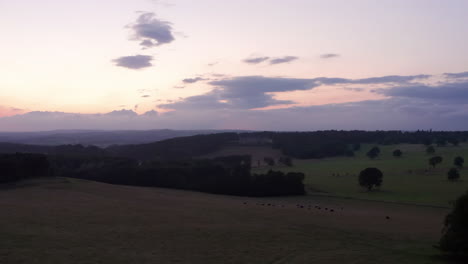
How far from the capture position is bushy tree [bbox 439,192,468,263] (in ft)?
67.9

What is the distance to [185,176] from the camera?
2621 inches

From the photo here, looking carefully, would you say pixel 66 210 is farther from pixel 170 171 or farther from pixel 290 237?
pixel 170 171

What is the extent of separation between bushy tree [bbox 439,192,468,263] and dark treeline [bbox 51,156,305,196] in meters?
39.2

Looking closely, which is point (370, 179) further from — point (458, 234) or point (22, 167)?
point (22, 167)

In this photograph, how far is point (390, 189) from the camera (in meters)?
60.8

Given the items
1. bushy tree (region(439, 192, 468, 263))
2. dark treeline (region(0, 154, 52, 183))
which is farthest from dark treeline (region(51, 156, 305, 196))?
bushy tree (region(439, 192, 468, 263))

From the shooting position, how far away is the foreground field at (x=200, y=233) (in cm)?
2106

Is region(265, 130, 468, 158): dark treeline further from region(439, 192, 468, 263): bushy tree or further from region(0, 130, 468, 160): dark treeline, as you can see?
region(439, 192, 468, 263): bushy tree

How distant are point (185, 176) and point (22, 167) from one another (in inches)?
939

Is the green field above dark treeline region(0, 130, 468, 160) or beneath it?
beneath

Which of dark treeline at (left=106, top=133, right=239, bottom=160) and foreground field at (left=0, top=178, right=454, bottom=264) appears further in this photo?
dark treeline at (left=106, top=133, right=239, bottom=160)

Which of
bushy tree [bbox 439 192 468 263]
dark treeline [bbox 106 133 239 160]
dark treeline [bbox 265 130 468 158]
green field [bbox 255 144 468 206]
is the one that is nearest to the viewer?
bushy tree [bbox 439 192 468 263]

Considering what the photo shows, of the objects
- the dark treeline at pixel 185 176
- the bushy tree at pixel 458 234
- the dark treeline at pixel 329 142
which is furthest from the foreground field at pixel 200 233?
the dark treeline at pixel 329 142

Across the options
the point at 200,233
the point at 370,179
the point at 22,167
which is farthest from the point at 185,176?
the point at 200,233
